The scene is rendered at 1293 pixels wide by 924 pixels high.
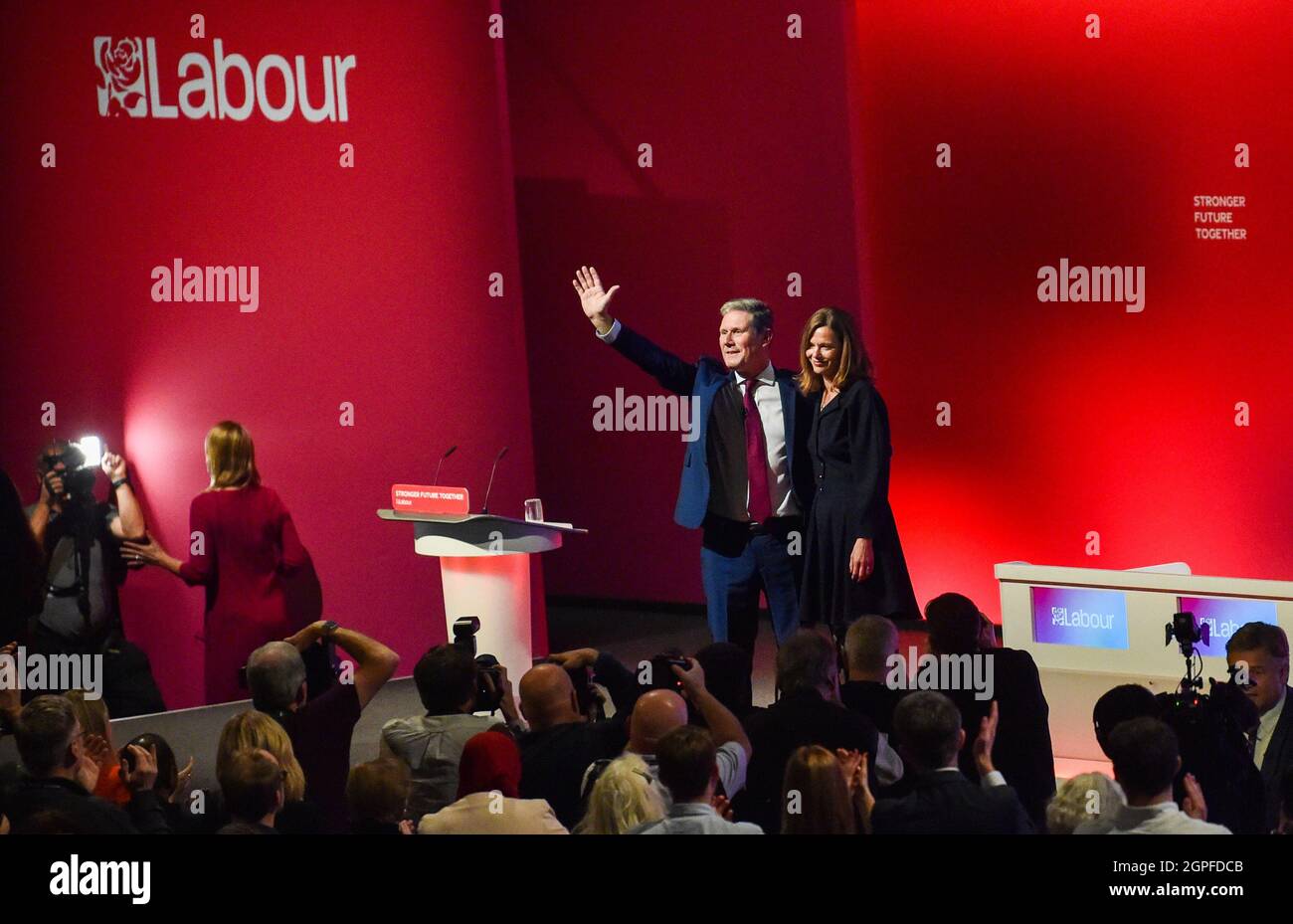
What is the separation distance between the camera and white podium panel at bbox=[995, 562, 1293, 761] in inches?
195

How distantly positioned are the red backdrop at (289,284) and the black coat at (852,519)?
87.6 inches

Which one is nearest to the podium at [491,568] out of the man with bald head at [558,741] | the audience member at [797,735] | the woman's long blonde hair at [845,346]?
the woman's long blonde hair at [845,346]

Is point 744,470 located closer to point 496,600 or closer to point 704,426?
point 704,426

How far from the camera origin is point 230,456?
6.12m

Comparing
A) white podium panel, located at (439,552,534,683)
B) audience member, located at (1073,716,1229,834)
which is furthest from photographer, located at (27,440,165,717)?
audience member, located at (1073,716,1229,834)

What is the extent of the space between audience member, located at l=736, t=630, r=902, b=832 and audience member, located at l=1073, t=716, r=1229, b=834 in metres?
0.65

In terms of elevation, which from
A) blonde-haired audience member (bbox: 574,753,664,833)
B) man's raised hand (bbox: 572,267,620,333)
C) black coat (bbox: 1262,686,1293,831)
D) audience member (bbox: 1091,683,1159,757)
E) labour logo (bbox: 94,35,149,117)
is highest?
labour logo (bbox: 94,35,149,117)

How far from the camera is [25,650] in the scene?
617cm

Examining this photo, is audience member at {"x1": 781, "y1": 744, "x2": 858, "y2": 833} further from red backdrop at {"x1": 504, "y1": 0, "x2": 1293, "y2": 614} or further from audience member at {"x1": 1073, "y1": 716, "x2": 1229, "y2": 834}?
red backdrop at {"x1": 504, "y1": 0, "x2": 1293, "y2": 614}

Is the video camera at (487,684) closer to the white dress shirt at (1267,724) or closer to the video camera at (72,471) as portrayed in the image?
the white dress shirt at (1267,724)

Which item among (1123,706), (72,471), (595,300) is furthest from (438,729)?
(72,471)

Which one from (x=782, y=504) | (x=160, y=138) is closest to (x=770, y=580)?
(x=782, y=504)

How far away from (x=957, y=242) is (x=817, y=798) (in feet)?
17.0

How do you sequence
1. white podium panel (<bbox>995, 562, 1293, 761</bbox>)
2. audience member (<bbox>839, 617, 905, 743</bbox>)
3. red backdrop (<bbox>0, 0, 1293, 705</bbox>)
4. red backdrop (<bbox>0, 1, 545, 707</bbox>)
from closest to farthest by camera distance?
audience member (<bbox>839, 617, 905, 743</bbox>)
white podium panel (<bbox>995, 562, 1293, 761</bbox>)
red backdrop (<bbox>0, 1, 545, 707</bbox>)
red backdrop (<bbox>0, 0, 1293, 705</bbox>)
